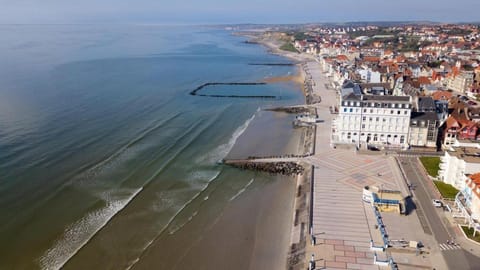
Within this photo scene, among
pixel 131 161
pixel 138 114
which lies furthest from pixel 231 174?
pixel 138 114

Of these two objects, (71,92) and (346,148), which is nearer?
(346,148)

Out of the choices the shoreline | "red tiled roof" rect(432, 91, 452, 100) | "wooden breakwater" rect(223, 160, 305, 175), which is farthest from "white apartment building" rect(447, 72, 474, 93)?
"wooden breakwater" rect(223, 160, 305, 175)

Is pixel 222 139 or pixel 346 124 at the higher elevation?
pixel 346 124

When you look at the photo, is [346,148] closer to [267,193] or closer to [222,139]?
[267,193]

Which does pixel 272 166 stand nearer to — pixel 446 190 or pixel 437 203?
pixel 437 203

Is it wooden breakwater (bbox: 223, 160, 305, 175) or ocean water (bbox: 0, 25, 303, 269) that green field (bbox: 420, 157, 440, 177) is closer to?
wooden breakwater (bbox: 223, 160, 305, 175)

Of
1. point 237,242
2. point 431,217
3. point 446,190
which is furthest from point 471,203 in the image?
point 237,242

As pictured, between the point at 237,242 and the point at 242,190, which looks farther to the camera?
the point at 242,190

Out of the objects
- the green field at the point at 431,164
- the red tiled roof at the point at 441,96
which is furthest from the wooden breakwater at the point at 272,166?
the red tiled roof at the point at 441,96

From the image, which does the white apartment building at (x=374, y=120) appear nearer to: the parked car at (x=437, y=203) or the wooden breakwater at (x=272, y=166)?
the wooden breakwater at (x=272, y=166)
